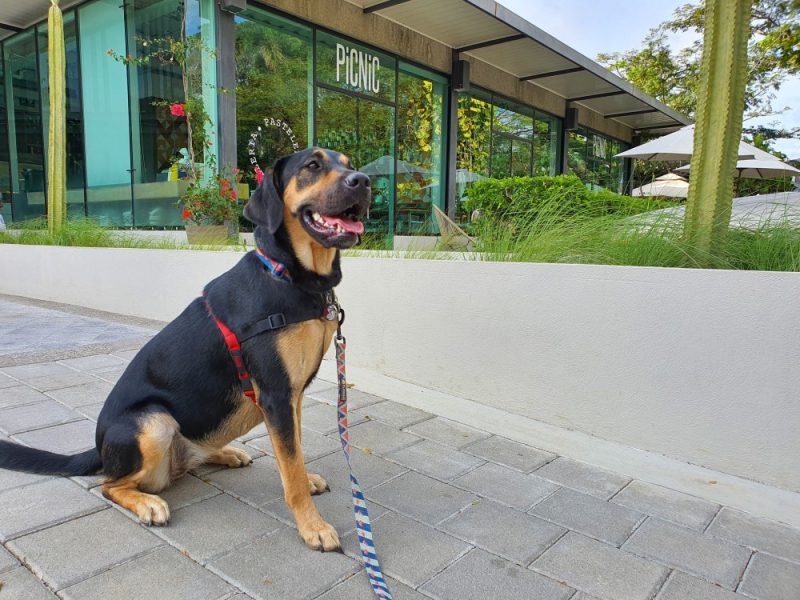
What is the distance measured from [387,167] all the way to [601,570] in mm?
11442

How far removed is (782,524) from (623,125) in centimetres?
2174

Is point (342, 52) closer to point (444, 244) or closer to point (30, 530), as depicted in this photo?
point (444, 244)

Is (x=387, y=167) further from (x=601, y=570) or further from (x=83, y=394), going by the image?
(x=601, y=570)

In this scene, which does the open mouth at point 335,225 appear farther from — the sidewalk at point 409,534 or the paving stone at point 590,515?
the paving stone at point 590,515

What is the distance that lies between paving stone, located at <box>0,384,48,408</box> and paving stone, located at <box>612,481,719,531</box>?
3499mm

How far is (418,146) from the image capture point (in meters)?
13.2

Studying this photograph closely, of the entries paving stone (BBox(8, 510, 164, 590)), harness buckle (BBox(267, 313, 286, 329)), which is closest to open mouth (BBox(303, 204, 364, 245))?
harness buckle (BBox(267, 313, 286, 329))

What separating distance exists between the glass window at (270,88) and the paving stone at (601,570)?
9.30 meters

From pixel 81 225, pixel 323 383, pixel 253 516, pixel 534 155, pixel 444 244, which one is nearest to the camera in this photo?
pixel 253 516

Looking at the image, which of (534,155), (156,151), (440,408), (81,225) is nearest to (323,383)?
(440,408)

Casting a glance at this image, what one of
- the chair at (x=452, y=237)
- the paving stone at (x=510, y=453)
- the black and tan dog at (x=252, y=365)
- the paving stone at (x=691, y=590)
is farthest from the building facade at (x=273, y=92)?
the paving stone at (x=691, y=590)

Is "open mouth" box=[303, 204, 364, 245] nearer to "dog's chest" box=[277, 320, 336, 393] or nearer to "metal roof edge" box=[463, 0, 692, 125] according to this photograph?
"dog's chest" box=[277, 320, 336, 393]

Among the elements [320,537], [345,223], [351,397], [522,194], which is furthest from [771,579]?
[522,194]

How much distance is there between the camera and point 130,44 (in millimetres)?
10523
